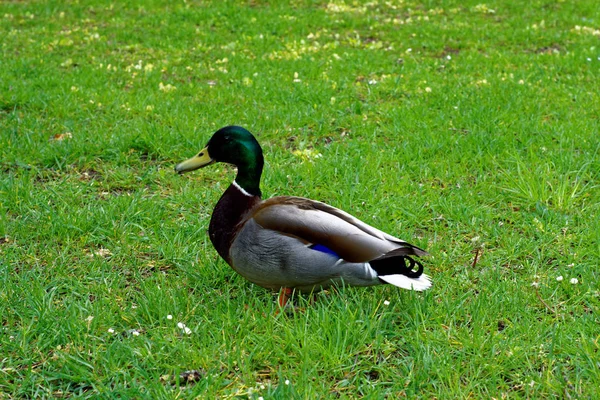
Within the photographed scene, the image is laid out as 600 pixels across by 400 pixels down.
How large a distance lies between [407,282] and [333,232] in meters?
0.42

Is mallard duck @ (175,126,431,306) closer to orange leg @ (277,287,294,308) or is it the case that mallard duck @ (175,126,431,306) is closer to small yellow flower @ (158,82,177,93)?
orange leg @ (277,287,294,308)

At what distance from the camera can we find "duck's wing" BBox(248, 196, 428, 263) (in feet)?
10.4

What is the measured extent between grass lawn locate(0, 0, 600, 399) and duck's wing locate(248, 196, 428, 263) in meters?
0.28

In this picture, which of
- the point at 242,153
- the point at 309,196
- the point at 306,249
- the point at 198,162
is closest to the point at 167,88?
the point at 309,196

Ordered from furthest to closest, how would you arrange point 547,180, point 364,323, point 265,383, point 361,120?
point 361,120 < point 547,180 < point 364,323 < point 265,383

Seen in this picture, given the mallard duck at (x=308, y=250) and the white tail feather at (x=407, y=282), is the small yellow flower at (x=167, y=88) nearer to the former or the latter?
the mallard duck at (x=308, y=250)

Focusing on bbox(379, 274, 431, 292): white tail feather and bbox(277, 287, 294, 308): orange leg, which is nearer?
bbox(379, 274, 431, 292): white tail feather

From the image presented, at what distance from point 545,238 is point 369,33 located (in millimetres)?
5982

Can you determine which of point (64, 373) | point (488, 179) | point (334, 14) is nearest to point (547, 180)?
point (488, 179)

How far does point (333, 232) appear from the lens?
3.21 m

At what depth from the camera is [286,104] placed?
6.55 metres

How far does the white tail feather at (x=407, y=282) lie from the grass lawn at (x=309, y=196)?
16 centimetres

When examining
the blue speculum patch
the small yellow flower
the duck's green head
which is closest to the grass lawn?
the small yellow flower

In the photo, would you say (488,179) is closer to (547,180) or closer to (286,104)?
(547,180)
